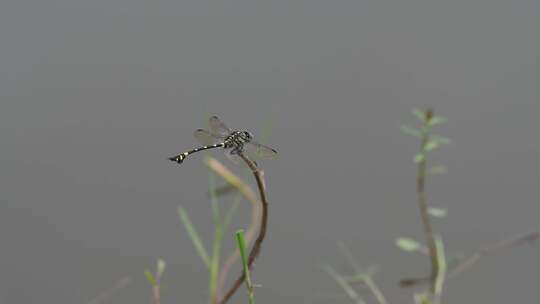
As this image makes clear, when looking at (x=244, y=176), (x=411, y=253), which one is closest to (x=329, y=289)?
(x=411, y=253)

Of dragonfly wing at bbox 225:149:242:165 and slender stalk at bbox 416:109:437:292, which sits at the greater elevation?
slender stalk at bbox 416:109:437:292

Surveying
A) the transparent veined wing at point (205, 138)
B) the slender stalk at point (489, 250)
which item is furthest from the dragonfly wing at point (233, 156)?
the slender stalk at point (489, 250)

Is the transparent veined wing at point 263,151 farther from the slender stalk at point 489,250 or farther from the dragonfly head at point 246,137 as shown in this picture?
the slender stalk at point 489,250

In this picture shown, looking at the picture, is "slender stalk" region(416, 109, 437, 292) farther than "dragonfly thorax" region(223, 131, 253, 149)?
Yes

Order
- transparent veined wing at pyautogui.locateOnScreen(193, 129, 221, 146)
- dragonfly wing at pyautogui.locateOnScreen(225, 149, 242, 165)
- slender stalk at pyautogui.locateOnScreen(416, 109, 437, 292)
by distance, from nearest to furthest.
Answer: dragonfly wing at pyautogui.locateOnScreen(225, 149, 242, 165) < transparent veined wing at pyautogui.locateOnScreen(193, 129, 221, 146) < slender stalk at pyautogui.locateOnScreen(416, 109, 437, 292)

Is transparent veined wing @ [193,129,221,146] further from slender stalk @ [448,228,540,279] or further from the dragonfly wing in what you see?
slender stalk @ [448,228,540,279]

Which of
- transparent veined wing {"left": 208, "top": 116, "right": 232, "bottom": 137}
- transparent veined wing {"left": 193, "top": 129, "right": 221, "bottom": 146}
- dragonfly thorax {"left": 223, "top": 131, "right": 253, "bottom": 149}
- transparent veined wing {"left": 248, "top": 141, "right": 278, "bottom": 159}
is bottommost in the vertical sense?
transparent veined wing {"left": 248, "top": 141, "right": 278, "bottom": 159}

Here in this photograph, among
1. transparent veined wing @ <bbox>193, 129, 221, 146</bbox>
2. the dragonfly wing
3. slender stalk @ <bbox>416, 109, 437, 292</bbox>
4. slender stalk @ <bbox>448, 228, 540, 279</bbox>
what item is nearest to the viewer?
the dragonfly wing

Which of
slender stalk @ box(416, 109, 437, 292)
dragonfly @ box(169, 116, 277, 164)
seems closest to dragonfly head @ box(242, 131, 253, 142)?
dragonfly @ box(169, 116, 277, 164)
